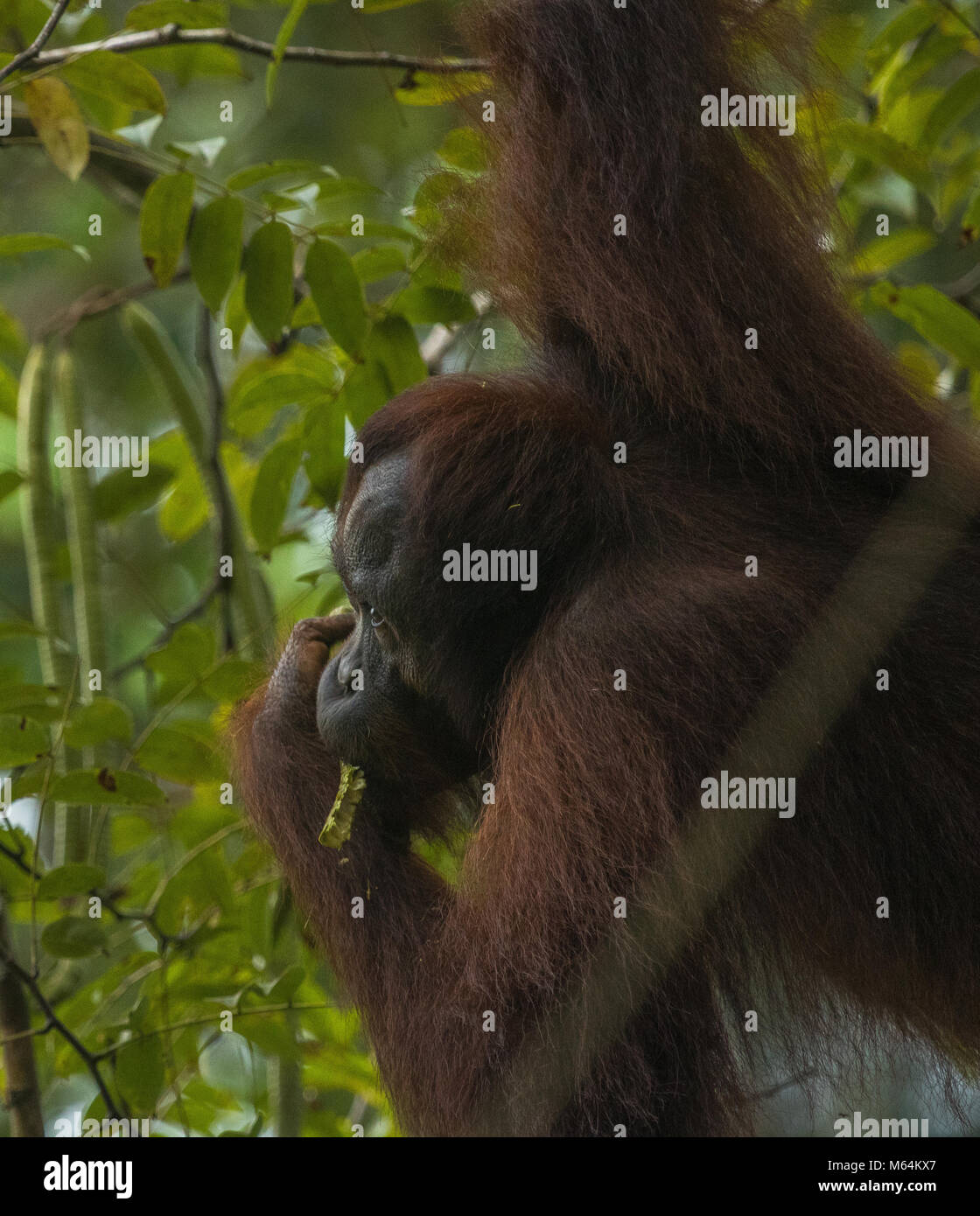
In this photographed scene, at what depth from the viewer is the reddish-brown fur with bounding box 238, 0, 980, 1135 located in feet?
7.07

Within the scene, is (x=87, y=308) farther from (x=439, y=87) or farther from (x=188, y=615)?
(x=439, y=87)

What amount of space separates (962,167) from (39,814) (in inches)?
95.7

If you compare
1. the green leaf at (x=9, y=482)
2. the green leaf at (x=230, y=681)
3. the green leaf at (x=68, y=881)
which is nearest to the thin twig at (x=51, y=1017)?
the green leaf at (x=68, y=881)

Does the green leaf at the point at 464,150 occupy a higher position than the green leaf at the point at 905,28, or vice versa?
the green leaf at the point at 905,28

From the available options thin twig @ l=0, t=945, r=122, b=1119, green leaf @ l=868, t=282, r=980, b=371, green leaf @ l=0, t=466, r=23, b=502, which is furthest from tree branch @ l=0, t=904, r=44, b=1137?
green leaf @ l=868, t=282, r=980, b=371

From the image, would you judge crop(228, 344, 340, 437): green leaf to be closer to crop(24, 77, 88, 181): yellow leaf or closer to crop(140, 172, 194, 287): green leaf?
crop(140, 172, 194, 287): green leaf

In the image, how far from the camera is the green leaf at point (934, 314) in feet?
9.18

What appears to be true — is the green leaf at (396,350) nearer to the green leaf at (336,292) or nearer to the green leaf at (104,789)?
the green leaf at (336,292)

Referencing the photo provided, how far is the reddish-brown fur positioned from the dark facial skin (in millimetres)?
52

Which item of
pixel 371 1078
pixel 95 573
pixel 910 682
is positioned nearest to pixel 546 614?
pixel 910 682

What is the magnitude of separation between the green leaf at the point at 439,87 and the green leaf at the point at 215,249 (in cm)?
43

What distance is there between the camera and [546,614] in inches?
91.8

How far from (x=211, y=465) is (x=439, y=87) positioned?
3.09ft
